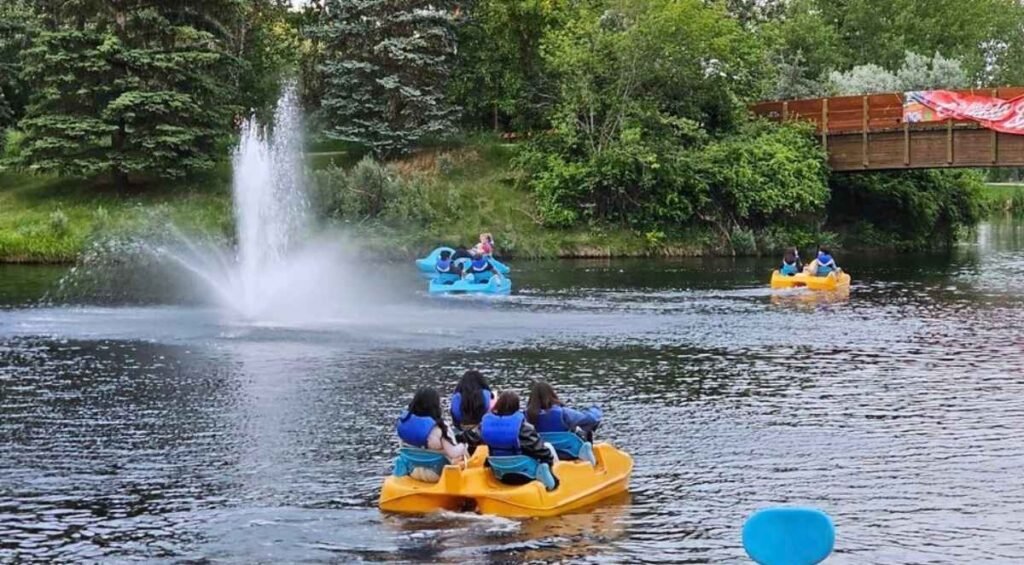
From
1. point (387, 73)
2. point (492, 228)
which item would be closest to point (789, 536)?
point (492, 228)

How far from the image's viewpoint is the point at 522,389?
2128cm

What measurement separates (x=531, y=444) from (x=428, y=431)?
115 centimetres

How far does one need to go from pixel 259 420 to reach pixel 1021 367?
14267 mm

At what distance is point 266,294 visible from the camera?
3512 cm

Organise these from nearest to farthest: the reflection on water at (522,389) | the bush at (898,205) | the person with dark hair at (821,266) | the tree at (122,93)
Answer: the reflection on water at (522,389)
the person with dark hair at (821,266)
the tree at (122,93)
the bush at (898,205)

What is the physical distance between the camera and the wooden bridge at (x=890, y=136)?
49562 millimetres

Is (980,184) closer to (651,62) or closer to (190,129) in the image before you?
(651,62)

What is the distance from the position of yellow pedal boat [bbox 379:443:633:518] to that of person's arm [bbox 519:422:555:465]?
0.93 ft

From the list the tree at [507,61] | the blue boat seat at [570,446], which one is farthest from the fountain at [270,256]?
the blue boat seat at [570,446]

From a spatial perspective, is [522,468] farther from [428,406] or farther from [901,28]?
[901,28]

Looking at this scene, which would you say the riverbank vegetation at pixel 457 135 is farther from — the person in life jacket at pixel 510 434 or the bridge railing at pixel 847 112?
the person in life jacket at pixel 510 434

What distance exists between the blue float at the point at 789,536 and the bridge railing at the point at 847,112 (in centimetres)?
4476

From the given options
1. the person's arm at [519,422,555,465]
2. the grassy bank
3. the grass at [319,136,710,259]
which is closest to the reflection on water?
the person's arm at [519,422,555,465]

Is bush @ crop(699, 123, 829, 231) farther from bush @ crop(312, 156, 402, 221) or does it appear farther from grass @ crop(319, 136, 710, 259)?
bush @ crop(312, 156, 402, 221)
